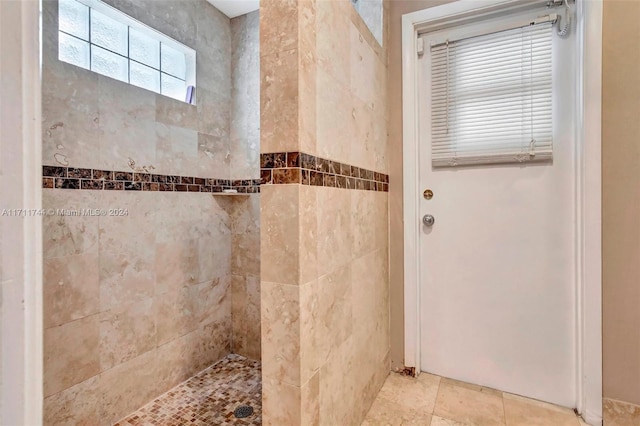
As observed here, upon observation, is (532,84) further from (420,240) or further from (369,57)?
(420,240)

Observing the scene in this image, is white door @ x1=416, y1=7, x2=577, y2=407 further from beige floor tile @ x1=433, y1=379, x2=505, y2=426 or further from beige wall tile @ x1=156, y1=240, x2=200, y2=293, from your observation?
beige wall tile @ x1=156, y1=240, x2=200, y2=293

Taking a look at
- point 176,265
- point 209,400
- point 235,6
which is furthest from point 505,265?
point 235,6

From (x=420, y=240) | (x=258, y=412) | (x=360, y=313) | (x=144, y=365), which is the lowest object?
(x=258, y=412)

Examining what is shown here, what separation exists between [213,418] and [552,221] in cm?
199

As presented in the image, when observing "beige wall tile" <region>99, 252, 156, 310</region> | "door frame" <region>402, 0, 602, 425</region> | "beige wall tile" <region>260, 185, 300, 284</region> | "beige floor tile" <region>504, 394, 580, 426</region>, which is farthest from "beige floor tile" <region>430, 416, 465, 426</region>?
"beige wall tile" <region>99, 252, 156, 310</region>

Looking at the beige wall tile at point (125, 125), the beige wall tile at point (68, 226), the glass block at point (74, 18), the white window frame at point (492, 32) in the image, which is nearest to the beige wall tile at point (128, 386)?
the beige wall tile at point (68, 226)

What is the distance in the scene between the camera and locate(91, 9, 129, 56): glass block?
1659 millimetres

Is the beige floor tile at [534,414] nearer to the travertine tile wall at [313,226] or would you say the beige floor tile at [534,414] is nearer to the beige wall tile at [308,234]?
the travertine tile wall at [313,226]

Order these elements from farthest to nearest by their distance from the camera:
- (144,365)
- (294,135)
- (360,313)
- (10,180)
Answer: (144,365)
(360,313)
(294,135)
(10,180)

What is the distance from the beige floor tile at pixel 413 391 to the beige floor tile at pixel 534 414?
0.35m

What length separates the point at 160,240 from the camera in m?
1.86

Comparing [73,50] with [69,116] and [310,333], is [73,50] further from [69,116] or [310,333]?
[310,333]

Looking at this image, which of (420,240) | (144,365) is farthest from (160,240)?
(420,240)

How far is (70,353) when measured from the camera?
1.47 meters
